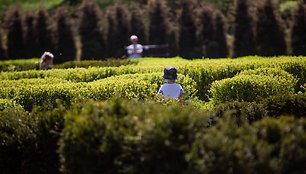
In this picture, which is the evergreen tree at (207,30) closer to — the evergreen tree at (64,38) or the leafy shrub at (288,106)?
the evergreen tree at (64,38)

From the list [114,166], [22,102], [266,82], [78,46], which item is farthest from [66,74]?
[78,46]

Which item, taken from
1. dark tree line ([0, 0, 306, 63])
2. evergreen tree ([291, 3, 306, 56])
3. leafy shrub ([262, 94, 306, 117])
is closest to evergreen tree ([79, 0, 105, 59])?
dark tree line ([0, 0, 306, 63])

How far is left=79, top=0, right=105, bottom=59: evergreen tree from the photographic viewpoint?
31.7m

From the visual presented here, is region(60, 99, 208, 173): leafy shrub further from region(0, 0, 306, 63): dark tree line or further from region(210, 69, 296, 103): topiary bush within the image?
region(0, 0, 306, 63): dark tree line

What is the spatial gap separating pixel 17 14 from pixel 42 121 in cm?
2613

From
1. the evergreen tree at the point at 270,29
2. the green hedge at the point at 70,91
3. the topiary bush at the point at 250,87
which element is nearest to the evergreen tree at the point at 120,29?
the evergreen tree at the point at 270,29

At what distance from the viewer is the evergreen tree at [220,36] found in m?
29.9

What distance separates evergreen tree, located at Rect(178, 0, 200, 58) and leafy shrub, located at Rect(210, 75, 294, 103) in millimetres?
17409

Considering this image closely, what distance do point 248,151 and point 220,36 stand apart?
2477 cm

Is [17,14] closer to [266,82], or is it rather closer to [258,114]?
[266,82]

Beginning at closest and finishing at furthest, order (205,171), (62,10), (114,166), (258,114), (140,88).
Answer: (205,171) < (114,166) < (258,114) < (140,88) < (62,10)

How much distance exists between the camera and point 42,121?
7.83 metres

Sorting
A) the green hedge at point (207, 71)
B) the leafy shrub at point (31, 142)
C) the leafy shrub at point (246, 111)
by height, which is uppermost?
the green hedge at point (207, 71)

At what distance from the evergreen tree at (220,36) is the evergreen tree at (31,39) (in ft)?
34.0
